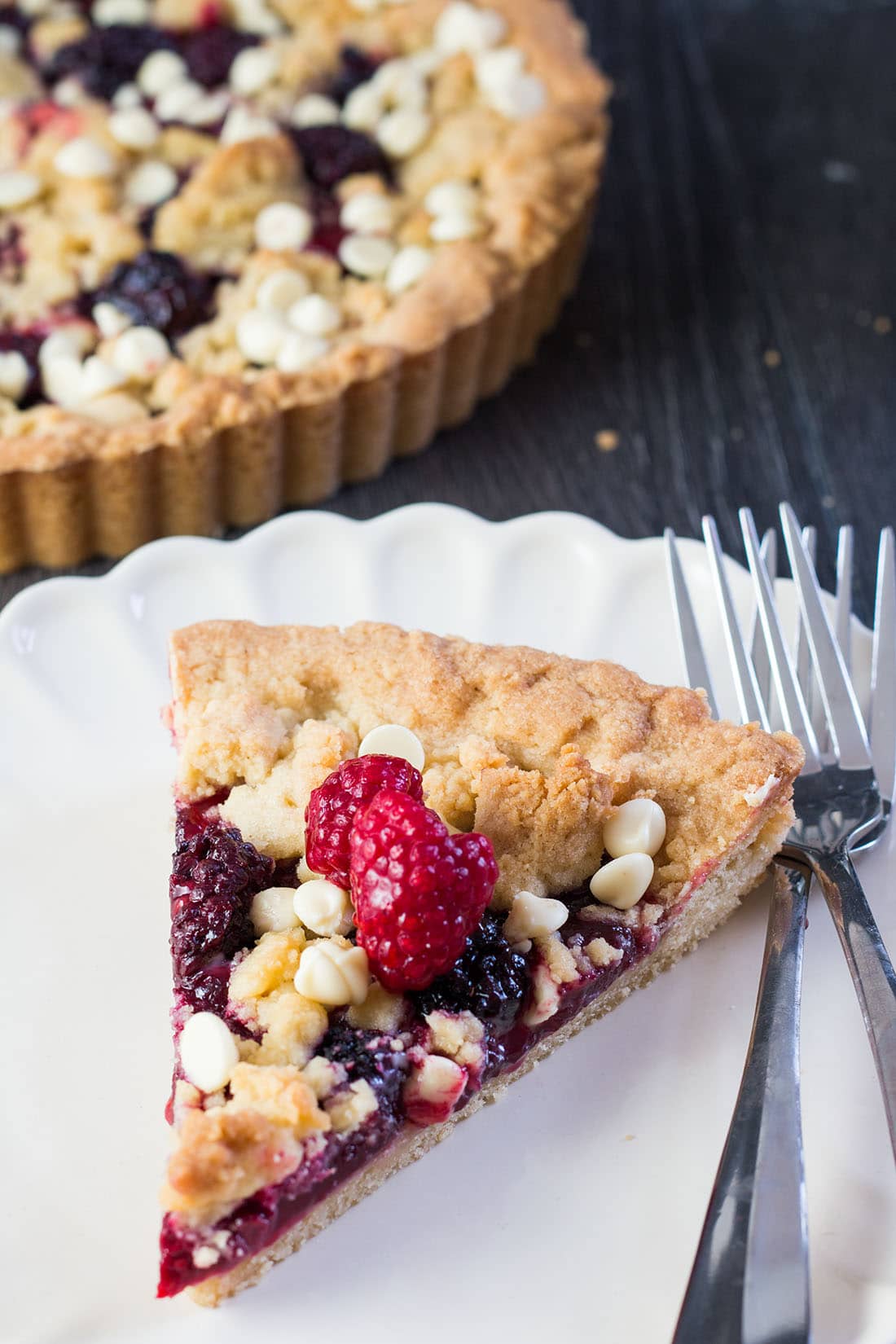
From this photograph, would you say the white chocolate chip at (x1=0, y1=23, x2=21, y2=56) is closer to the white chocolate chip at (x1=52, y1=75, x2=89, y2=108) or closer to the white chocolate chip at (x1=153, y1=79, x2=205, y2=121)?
the white chocolate chip at (x1=52, y1=75, x2=89, y2=108)

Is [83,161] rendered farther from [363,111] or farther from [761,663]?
[761,663]

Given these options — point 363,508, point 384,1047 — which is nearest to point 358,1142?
point 384,1047

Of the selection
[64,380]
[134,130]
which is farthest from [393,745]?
[134,130]

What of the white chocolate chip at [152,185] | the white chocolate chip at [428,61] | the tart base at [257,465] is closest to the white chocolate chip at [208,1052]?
the tart base at [257,465]

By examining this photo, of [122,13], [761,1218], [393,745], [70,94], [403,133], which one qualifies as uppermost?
[122,13]

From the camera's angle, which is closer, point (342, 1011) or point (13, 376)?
point (342, 1011)

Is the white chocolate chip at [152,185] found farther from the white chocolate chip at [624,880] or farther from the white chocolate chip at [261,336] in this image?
the white chocolate chip at [624,880]

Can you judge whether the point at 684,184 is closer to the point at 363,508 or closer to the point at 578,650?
the point at 363,508

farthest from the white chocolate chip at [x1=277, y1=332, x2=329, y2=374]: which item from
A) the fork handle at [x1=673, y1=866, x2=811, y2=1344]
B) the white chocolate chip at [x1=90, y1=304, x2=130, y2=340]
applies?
the fork handle at [x1=673, y1=866, x2=811, y2=1344]
